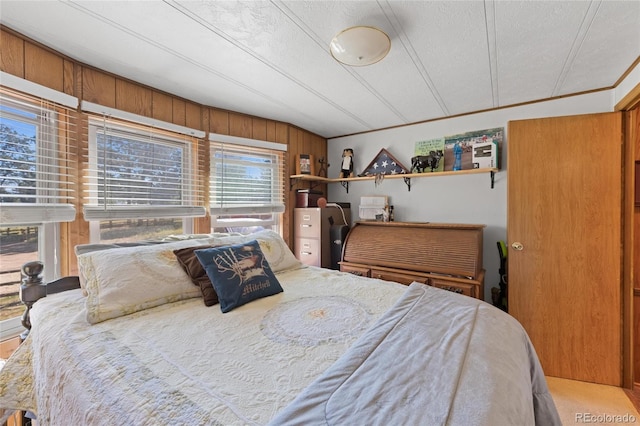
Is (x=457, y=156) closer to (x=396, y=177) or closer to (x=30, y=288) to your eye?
(x=396, y=177)

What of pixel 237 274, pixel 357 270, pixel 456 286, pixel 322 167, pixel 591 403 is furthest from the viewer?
pixel 322 167

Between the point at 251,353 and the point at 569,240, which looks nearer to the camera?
the point at 251,353

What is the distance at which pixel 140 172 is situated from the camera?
2021 millimetres

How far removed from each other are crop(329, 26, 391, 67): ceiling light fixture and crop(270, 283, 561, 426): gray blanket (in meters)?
1.33

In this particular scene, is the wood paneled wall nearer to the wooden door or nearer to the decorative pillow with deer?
the decorative pillow with deer

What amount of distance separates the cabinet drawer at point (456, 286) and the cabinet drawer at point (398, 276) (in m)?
0.08

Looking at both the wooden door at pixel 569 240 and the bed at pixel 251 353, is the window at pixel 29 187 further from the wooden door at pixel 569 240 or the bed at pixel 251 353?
the wooden door at pixel 569 240

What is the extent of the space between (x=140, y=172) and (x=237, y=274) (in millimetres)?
1225

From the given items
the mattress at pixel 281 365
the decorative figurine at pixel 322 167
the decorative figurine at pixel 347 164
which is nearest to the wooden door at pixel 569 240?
the mattress at pixel 281 365

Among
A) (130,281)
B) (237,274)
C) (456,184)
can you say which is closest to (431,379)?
(237,274)

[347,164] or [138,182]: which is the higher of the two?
[347,164]

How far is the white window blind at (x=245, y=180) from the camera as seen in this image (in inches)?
99.2

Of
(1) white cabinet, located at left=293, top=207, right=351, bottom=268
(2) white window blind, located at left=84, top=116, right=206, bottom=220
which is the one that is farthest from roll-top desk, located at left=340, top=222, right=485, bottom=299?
(2) white window blind, located at left=84, top=116, right=206, bottom=220

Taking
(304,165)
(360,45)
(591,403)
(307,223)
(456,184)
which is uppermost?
(360,45)
